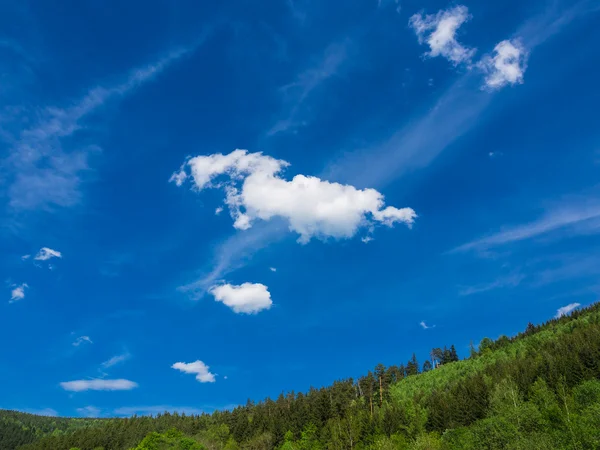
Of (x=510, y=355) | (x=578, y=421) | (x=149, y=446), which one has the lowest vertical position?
(x=578, y=421)

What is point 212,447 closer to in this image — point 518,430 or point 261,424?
point 261,424

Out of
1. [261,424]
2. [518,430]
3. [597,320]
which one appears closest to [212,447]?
[261,424]

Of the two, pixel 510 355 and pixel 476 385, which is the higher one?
pixel 510 355

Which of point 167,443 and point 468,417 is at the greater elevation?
point 167,443

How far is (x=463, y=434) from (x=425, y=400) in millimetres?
61868

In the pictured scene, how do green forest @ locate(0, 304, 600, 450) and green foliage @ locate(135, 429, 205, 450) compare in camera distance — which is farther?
green foliage @ locate(135, 429, 205, 450)

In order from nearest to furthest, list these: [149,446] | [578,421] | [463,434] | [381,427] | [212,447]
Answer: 1. [578,421]
2. [463,434]
3. [381,427]
4. [149,446]
5. [212,447]

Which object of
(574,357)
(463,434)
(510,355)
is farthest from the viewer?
(510,355)

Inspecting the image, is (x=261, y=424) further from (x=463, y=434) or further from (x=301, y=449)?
(x=463, y=434)

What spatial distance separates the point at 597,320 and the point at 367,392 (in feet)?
318

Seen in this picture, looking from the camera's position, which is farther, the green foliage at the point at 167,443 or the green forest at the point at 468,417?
the green foliage at the point at 167,443

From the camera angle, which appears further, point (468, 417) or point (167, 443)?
point (167, 443)

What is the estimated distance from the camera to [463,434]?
290 ft

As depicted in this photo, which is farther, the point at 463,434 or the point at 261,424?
the point at 261,424
